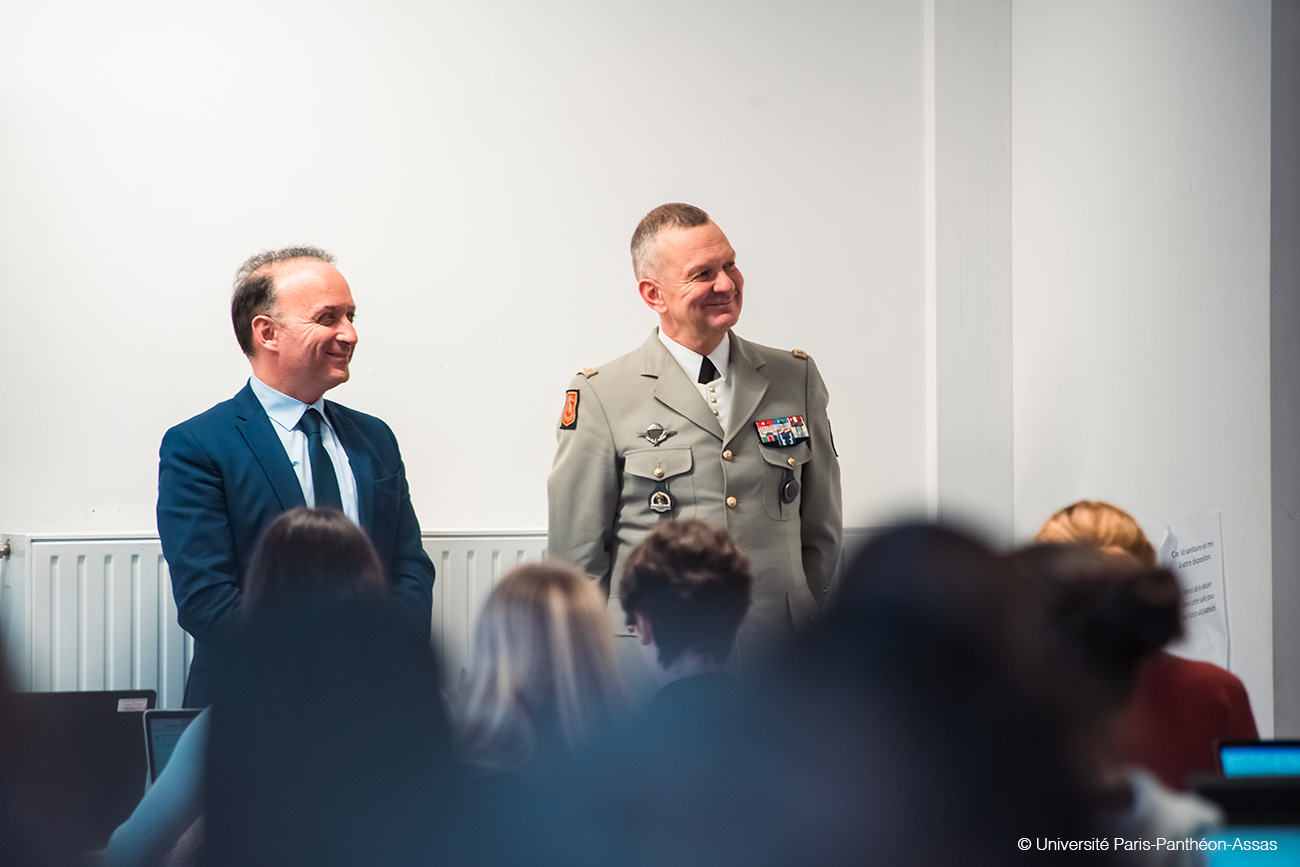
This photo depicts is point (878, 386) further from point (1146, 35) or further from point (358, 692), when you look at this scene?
point (358, 692)

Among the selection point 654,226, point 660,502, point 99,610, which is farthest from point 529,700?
A: point 99,610

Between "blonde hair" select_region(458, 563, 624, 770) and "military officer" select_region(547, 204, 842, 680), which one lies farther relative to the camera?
"military officer" select_region(547, 204, 842, 680)

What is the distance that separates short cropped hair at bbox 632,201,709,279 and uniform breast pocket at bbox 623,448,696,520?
0.38m

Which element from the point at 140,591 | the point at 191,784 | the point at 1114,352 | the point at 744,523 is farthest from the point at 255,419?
the point at 1114,352

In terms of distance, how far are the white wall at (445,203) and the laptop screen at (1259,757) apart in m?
2.32

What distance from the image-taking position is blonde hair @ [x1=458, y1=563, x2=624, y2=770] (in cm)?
83

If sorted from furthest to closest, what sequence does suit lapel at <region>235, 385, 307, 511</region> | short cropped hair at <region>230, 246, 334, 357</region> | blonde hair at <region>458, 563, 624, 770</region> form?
short cropped hair at <region>230, 246, 334, 357</region> < suit lapel at <region>235, 385, 307, 511</region> < blonde hair at <region>458, 563, 624, 770</region>

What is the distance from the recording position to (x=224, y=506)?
7.32 ft

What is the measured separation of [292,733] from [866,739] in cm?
30

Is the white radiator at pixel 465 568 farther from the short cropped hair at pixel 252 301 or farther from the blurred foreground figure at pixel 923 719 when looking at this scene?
the blurred foreground figure at pixel 923 719

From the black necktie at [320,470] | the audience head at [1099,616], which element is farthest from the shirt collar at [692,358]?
the audience head at [1099,616]

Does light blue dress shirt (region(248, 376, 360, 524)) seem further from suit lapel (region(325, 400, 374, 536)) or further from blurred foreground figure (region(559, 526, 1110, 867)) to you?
Answer: blurred foreground figure (region(559, 526, 1110, 867))

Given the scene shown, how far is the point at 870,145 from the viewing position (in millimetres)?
3277

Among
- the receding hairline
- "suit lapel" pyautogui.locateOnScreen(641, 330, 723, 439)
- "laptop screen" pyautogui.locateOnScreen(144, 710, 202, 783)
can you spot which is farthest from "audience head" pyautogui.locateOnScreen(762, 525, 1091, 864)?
the receding hairline
